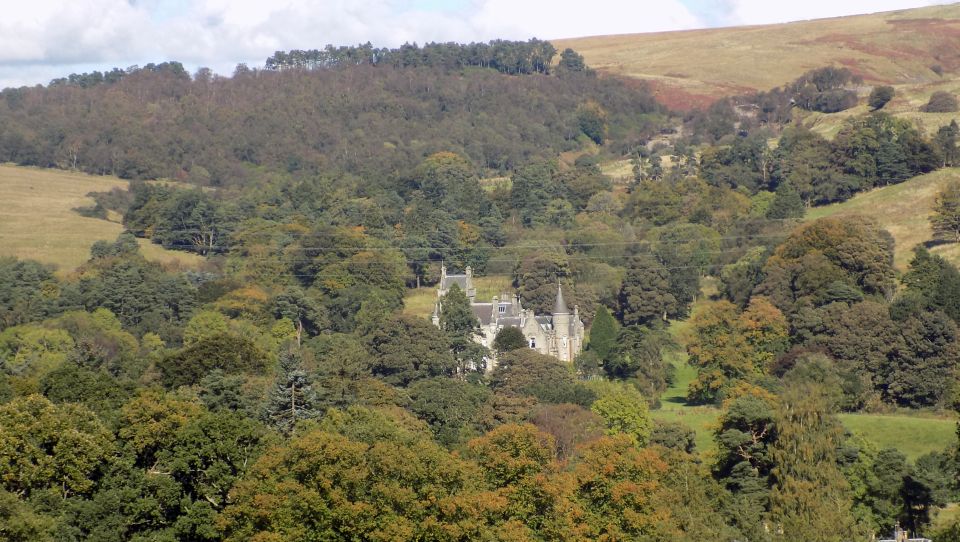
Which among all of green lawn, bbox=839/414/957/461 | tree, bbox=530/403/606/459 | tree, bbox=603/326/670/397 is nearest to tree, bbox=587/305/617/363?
tree, bbox=603/326/670/397

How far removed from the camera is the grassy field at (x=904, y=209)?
3851 inches

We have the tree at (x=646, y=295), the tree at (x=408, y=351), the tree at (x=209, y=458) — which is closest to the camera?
the tree at (x=209, y=458)

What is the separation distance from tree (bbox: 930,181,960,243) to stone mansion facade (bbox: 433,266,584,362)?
90.7 ft

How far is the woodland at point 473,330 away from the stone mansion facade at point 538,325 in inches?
84.2

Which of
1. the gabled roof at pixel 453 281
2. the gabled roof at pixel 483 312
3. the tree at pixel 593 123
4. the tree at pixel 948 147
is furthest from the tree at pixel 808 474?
the tree at pixel 593 123

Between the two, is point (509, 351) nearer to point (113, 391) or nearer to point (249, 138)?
point (113, 391)

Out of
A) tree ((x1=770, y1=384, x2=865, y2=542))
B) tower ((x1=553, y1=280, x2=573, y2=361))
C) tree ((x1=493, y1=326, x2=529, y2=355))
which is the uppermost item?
tree ((x1=770, y1=384, x2=865, y2=542))

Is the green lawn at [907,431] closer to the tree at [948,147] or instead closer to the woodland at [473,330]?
the woodland at [473,330]

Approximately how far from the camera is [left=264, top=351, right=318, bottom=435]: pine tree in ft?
188

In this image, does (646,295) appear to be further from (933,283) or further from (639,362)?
(933,283)

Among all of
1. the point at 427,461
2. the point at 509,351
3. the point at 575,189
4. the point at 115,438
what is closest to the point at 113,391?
the point at 115,438

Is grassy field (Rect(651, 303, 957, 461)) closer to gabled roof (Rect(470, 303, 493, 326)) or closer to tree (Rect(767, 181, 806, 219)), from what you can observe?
gabled roof (Rect(470, 303, 493, 326))

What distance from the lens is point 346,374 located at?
67.1 meters

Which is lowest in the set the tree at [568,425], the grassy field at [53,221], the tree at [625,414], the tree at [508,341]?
the tree at [508,341]
